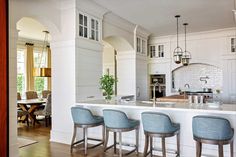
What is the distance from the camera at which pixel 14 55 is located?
12.5 ft

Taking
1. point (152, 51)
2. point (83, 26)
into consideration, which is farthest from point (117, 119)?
point (152, 51)

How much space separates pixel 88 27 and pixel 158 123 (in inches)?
114

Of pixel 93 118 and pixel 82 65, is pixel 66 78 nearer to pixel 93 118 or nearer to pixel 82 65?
pixel 82 65

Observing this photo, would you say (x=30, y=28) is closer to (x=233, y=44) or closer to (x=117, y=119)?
(x=117, y=119)

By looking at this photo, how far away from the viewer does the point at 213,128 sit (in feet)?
9.42

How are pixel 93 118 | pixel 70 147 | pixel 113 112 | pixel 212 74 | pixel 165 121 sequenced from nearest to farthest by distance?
pixel 165 121, pixel 113 112, pixel 93 118, pixel 70 147, pixel 212 74

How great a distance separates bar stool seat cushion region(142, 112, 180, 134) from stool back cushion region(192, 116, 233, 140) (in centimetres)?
40

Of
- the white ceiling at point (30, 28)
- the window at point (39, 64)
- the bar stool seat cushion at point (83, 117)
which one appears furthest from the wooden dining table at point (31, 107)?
the bar stool seat cushion at point (83, 117)

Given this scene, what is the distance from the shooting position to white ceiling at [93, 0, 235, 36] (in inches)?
194

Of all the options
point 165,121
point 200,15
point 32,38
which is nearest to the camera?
point 165,121

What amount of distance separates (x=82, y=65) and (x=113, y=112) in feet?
5.45

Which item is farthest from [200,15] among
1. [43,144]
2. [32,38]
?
[32,38]

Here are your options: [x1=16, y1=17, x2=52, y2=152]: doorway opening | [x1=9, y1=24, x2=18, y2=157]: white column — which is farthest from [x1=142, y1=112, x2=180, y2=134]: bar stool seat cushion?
[x1=16, y1=17, x2=52, y2=152]: doorway opening

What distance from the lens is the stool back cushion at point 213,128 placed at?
2.83 m
